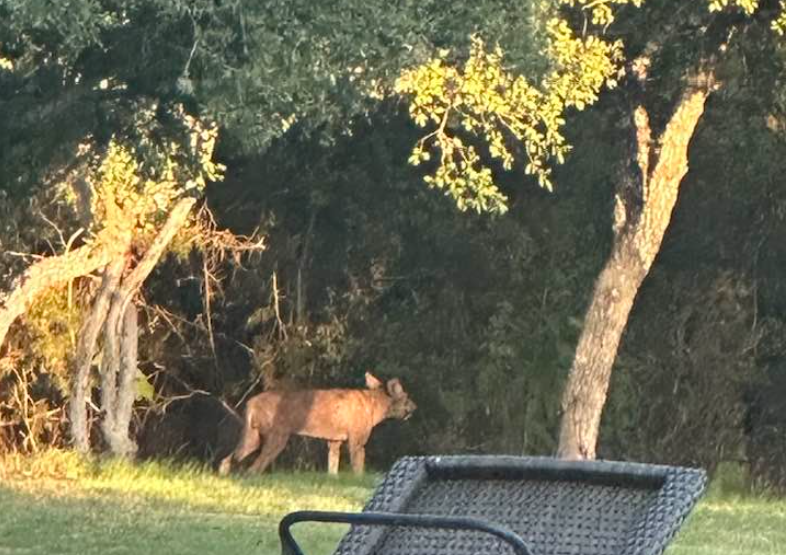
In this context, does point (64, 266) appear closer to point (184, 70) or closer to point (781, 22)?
point (781, 22)

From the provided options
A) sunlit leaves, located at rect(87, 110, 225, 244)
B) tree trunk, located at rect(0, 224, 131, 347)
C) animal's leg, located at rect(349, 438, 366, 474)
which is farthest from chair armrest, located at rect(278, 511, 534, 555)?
animal's leg, located at rect(349, 438, 366, 474)

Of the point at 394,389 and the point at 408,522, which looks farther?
the point at 394,389

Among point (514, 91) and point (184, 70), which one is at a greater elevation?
point (514, 91)

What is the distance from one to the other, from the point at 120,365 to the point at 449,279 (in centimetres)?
364

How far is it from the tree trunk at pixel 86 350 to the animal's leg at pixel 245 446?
1.40 meters

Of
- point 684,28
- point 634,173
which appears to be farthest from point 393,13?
point 634,173

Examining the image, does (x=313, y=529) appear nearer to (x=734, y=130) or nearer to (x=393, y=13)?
(x=393, y=13)

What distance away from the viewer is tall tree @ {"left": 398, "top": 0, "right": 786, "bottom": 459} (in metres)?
12.0

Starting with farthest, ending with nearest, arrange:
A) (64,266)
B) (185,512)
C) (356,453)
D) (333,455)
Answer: (333,455) < (356,453) < (64,266) < (185,512)

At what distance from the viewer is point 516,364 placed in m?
18.8

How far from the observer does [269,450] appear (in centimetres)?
1745

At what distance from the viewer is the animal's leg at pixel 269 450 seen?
17.4m

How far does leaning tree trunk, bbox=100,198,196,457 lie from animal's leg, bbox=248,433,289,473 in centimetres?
128

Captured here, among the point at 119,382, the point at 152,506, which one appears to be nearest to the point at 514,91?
the point at 152,506
